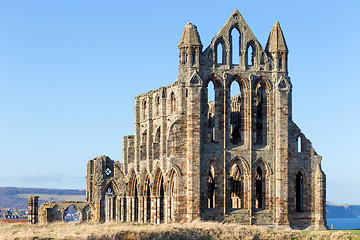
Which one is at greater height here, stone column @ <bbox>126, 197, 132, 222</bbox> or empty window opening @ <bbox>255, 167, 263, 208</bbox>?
empty window opening @ <bbox>255, 167, 263, 208</bbox>

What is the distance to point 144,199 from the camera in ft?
211

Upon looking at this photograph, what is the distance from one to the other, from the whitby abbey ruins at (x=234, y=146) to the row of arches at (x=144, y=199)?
117 mm

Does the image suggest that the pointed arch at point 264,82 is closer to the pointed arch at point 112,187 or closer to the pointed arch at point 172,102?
the pointed arch at point 172,102

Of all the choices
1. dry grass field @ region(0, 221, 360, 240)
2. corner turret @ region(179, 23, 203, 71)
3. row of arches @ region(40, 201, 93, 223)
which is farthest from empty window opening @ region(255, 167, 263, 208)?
row of arches @ region(40, 201, 93, 223)

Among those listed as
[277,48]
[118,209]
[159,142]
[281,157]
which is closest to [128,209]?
[118,209]

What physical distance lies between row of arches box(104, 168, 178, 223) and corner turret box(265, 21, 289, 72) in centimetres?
1207

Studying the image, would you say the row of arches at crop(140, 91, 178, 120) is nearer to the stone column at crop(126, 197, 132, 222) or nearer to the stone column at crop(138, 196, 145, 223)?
the stone column at crop(138, 196, 145, 223)

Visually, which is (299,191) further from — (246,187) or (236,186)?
(236,186)

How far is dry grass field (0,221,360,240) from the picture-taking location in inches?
1860

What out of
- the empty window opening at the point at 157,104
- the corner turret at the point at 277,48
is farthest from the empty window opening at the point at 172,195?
the corner turret at the point at 277,48

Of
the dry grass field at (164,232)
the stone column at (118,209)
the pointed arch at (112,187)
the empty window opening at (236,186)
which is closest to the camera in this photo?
the dry grass field at (164,232)

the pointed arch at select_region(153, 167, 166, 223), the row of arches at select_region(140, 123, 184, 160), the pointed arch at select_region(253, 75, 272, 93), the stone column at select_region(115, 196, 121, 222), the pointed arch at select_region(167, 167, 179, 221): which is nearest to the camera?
the pointed arch at select_region(167, 167, 179, 221)

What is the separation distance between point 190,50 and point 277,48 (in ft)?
24.6

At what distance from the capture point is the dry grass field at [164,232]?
4725cm
